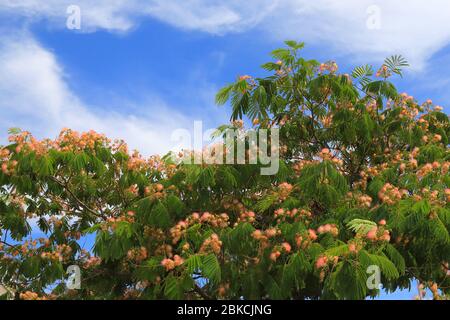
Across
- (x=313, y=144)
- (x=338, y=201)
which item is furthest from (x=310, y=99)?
(x=338, y=201)

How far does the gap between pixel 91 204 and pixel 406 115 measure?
606 centimetres

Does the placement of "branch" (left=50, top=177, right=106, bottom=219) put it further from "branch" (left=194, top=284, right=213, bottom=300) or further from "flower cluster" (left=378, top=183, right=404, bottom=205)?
"flower cluster" (left=378, top=183, right=404, bottom=205)

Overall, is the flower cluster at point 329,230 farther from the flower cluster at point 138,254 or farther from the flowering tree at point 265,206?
the flower cluster at point 138,254

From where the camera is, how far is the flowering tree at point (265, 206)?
24.9 feet

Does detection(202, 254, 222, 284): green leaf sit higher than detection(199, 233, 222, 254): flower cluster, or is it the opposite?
detection(199, 233, 222, 254): flower cluster

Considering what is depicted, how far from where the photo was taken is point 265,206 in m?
8.50

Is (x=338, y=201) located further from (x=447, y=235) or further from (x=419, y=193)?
(x=447, y=235)

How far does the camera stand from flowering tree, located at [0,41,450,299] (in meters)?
7.59

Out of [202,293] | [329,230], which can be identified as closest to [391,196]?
[329,230]

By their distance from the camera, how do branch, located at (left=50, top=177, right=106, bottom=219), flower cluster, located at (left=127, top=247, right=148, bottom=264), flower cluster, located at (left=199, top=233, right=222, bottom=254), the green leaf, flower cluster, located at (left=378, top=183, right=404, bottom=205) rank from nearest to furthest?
the green leaf < flower cluster, located at (left=199, top=233, right=222, bottom=254) < flower cluster, located at (left=378, top=183, right=404, bottom=205) < flower cluster, located at (left=127, top=247, right=148, bottom=264) < branch, located at (left=50, top=177, right=106, bottom=219)

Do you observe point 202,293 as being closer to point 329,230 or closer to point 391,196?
point 329,230

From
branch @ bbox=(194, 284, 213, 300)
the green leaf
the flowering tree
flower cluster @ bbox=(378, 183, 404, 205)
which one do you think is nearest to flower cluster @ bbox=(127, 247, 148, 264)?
the flowering tree

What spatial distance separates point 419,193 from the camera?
27.9 ft

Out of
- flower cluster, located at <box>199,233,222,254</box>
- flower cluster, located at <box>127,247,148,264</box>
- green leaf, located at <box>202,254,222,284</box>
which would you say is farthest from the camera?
flower cluster, located at <box>127,247,148,264</box>
